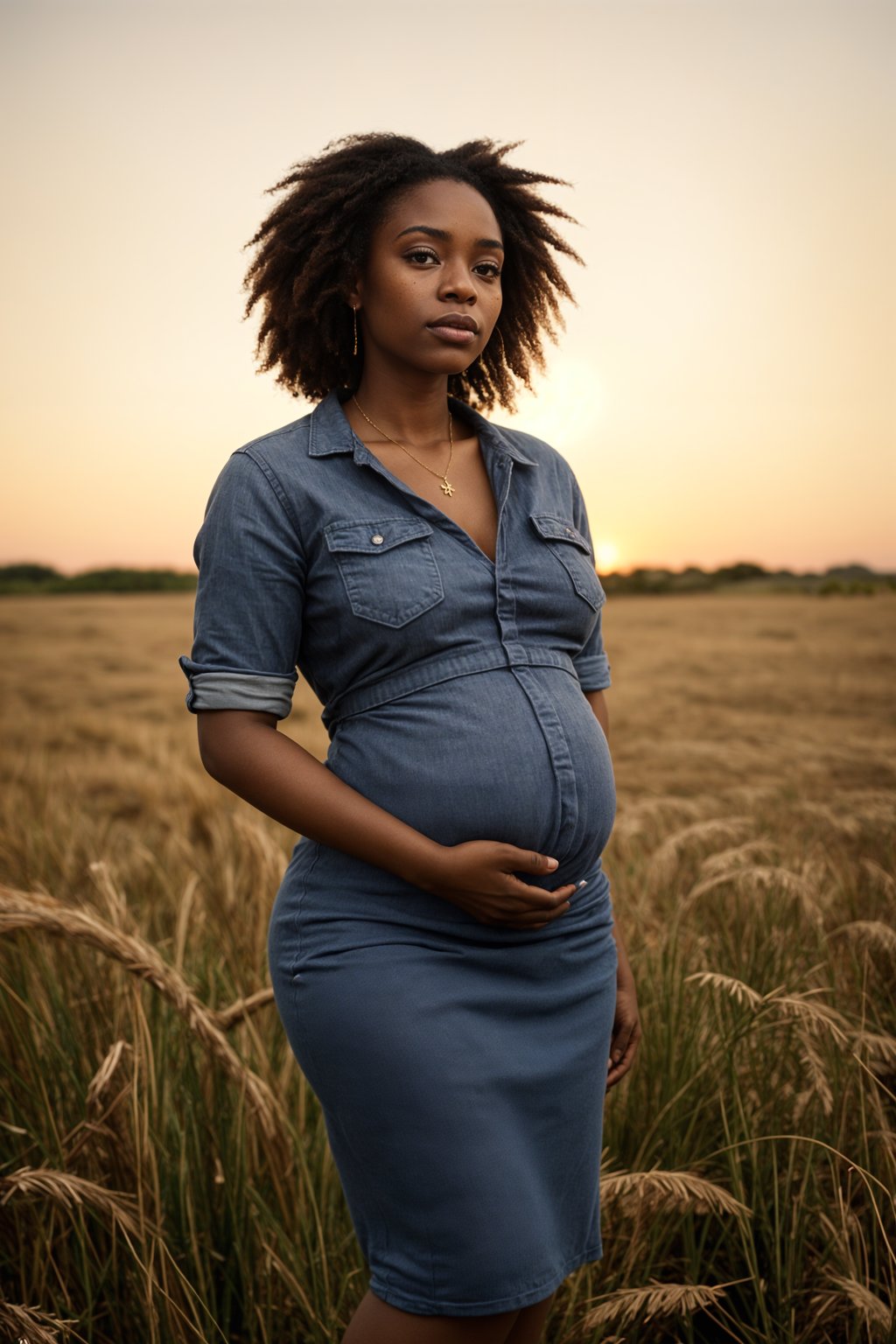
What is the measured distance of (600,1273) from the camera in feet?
7.77

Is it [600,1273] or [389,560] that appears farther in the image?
[600,1273]

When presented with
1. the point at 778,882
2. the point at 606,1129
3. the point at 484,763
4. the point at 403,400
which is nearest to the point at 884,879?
the point at 778,882

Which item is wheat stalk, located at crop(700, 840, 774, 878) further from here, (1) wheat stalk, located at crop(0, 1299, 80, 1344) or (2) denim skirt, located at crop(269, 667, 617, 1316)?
(1) wheat stalk, located at crop(0, 1299, 80, 1344)

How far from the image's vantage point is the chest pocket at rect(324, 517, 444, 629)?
5.61 feet

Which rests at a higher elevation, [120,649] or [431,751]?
[431,751]

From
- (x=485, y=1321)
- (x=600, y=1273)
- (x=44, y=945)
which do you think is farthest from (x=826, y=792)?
(x=485, y=1321)

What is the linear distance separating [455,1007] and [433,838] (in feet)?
0.84

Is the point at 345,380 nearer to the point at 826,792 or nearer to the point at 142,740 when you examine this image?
the point at 826,792

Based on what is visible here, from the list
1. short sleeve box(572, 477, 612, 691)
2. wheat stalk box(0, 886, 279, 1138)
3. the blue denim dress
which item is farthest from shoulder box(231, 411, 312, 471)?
wheat stalk box(0, 886, 279, 1138)

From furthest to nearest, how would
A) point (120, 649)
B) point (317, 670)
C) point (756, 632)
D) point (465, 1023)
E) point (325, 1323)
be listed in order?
point (120, 649), point (756, 632), point (325, 1323), point (317, 670), point (465, 1023)

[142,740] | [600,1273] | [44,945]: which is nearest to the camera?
[600,1273]

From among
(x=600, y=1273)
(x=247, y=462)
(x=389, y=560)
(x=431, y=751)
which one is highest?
(x=247, y=462)

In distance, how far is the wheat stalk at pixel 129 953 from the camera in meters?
2.14

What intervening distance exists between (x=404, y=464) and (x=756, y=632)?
27.8 feet
